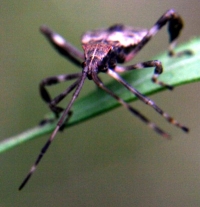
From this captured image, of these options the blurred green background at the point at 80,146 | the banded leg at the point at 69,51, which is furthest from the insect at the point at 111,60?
the blurred green background at the point at 80,146

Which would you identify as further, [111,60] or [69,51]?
[69,51]

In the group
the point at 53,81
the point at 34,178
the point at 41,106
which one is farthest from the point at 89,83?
the point at 53,81

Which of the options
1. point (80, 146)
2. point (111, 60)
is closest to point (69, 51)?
point (111, 60)

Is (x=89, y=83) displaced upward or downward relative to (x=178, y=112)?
upward

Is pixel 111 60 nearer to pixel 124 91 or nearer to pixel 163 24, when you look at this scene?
pixel 124 91

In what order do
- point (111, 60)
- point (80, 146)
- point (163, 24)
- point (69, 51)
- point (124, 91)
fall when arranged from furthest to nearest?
point (80, 146) → point (69, 51) → point (163, 24) → point (111, 60) → point (124, 91)

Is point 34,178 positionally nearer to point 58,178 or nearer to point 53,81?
point 58,178

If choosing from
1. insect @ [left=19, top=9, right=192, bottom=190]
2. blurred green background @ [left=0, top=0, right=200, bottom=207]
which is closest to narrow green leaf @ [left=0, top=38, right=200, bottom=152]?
insect @ [left=19, top=9, right=192, bottom=190]
